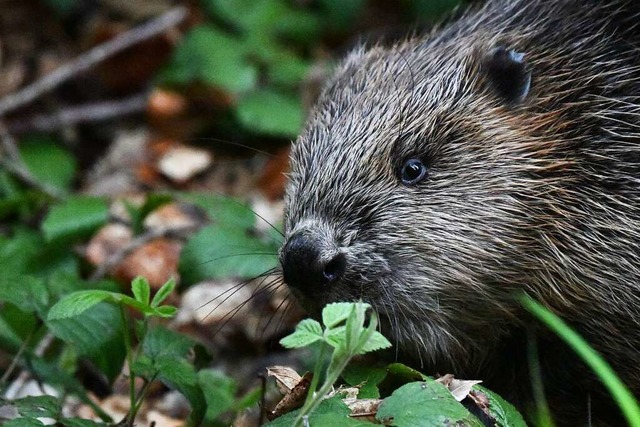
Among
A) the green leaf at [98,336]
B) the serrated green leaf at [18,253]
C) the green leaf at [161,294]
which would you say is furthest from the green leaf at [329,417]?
the serrated green leaf at [18,253]

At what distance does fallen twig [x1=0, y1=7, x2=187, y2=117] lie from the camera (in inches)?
336

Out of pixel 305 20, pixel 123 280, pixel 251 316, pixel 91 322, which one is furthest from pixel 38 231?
pixel 305 20

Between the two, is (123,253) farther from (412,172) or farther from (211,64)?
(211,64)

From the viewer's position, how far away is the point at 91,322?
15.4 feet

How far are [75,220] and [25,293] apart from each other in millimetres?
1817

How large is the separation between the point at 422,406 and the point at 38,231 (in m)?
4.50

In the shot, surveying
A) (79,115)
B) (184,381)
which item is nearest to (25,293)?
(184,381)

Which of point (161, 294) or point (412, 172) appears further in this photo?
point (412, 172)

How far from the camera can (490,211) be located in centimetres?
470

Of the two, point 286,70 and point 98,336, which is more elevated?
point 286,70

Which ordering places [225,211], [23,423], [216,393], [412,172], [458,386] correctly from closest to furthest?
[23,423]
[458,386]
[412,172]
[216,393]
[225,211]

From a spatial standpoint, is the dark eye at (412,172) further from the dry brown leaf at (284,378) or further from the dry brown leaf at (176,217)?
the dry brown leaf at (176,217)

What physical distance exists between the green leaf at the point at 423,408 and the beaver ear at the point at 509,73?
5.86ft

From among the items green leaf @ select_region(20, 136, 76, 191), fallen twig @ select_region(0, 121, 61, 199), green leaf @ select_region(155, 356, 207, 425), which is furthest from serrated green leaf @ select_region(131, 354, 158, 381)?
green leaf @ select_region(20, 136, 76, 191)
